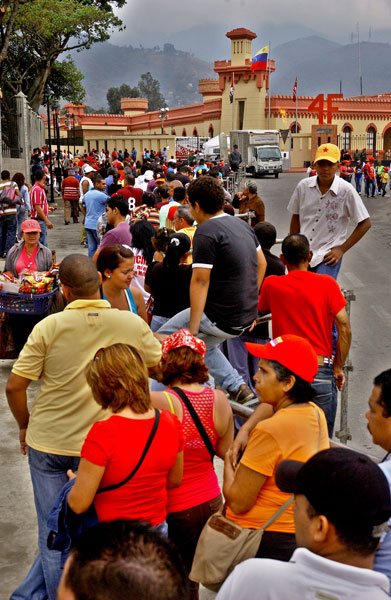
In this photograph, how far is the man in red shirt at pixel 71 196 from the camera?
67.7ft

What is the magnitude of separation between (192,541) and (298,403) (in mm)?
928

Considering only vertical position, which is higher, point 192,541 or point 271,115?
point 271,115

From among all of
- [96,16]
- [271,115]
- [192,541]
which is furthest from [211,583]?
[271,115]

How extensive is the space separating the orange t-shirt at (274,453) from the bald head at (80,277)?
4.40 feet

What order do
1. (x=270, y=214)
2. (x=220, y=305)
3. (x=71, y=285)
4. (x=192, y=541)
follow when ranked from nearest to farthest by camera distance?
(x=192, y=541) → (x=71, y=285) → (x=220, y=305) → (x=270, y=214)

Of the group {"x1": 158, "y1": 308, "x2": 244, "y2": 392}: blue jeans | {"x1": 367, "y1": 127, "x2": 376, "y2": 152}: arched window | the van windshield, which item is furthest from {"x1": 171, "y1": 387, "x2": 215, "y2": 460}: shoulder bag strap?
{"x1": 367, "y1": 127, "x2": 376, "y2": 152}: arched window

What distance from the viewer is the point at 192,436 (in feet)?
11.9

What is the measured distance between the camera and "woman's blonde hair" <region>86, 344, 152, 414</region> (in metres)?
3.12

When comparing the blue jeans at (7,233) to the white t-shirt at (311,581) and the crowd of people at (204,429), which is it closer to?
the crowd of people at (204,429)

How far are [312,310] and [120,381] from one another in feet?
7.24

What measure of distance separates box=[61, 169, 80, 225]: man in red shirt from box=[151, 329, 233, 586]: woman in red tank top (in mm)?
17352

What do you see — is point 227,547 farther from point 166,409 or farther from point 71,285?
point 71,285

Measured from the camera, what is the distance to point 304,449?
3150 millimetres

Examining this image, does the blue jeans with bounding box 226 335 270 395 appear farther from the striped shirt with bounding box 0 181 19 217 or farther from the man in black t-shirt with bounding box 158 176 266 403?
the striped shirt with bounding box 0 181 19 217
